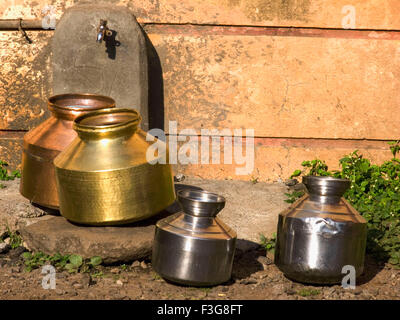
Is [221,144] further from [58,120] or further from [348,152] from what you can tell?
[58,120]

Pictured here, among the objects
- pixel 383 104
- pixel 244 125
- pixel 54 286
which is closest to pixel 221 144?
pixel 244 125

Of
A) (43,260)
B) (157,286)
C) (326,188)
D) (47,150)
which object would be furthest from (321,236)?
(47,150)

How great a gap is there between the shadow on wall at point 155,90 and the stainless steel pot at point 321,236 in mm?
1881

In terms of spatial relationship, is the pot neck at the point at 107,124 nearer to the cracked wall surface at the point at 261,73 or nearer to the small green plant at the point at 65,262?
the small green plant at the point at 65,262

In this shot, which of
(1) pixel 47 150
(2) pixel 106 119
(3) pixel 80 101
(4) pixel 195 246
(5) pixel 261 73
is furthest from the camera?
(5) pixel 261 73

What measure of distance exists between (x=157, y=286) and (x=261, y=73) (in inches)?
89.1

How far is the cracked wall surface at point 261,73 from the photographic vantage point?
4801 mm

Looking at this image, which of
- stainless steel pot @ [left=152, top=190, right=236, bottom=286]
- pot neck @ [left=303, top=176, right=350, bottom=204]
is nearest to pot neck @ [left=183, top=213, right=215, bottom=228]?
stainless steel pot @ [left=152, top=190, right=236, bottom=286]

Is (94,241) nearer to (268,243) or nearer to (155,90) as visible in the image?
(268,243)

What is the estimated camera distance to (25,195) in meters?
4.15

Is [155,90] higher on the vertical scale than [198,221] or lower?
higher

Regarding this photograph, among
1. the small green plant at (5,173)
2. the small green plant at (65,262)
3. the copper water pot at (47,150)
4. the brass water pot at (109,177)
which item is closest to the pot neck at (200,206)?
the brass water pot at (109,177)

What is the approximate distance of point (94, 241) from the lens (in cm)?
344

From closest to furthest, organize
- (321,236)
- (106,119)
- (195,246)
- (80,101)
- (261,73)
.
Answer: (195,246) < (321,236) < (106,119) < (80,101) < (261,73)
